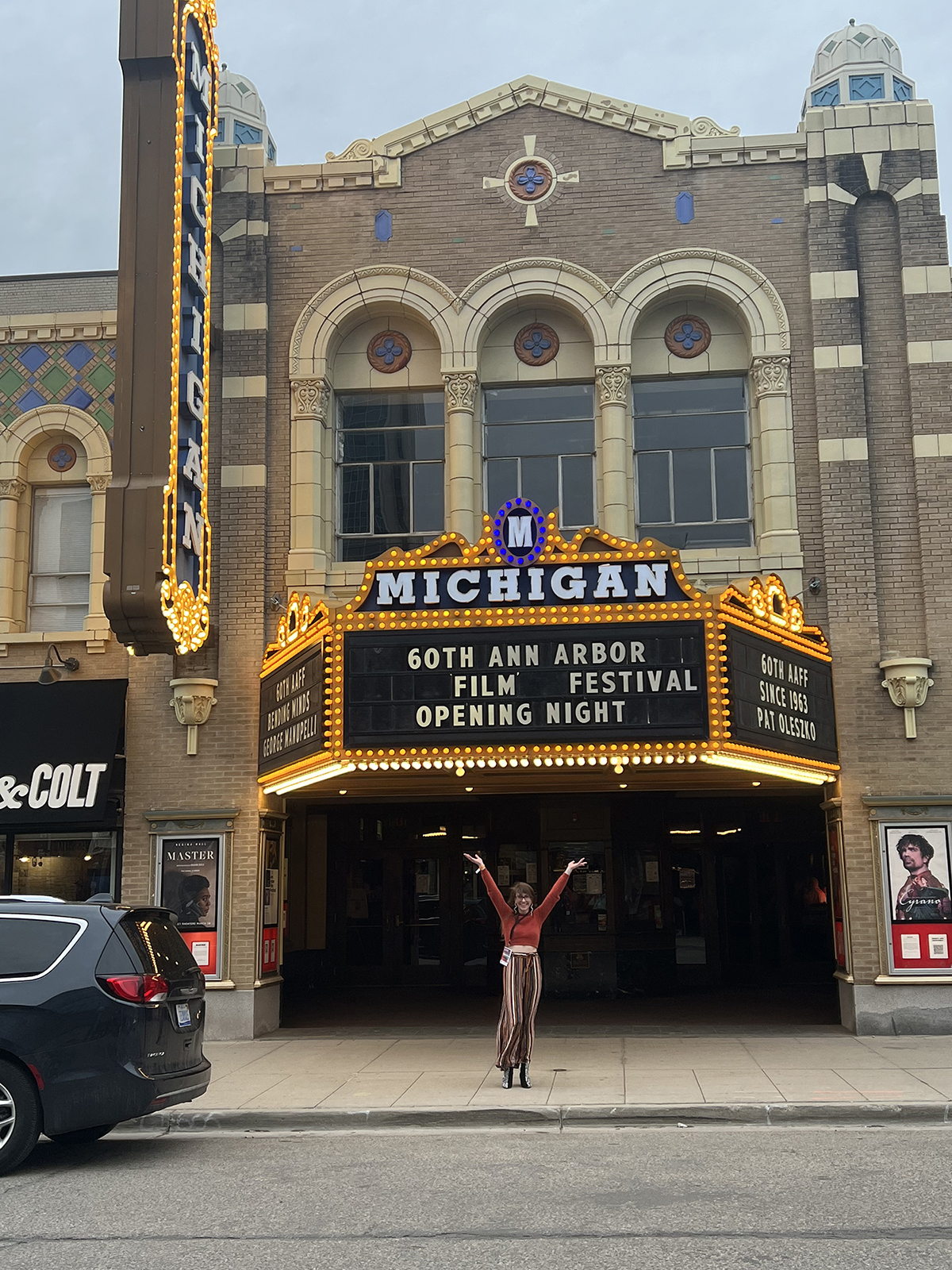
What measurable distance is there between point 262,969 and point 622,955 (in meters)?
6.59

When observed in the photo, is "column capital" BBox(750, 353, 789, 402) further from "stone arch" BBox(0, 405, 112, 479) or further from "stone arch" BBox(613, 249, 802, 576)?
"stone arch" BBox(0, 405, 112, 479)

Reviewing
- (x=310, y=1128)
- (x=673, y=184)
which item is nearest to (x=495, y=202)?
(x=673, y=184)

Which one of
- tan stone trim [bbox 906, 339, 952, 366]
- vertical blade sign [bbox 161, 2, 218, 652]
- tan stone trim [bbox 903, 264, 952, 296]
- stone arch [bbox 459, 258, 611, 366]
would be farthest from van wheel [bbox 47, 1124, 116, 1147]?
tan stone trim [bbox 903, 264, 952, 296]

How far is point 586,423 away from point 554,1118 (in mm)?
9773

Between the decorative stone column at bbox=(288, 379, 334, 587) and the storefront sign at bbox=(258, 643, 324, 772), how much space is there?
71.2 inches

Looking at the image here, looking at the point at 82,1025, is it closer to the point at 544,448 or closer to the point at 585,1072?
the point at 585,1072

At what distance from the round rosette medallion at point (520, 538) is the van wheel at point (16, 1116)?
693cm

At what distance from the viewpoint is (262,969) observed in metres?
16.5

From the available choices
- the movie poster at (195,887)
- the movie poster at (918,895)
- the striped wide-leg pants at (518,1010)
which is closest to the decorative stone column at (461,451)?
the movie poster at (195,887)

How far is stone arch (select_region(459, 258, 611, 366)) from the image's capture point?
17469 mm

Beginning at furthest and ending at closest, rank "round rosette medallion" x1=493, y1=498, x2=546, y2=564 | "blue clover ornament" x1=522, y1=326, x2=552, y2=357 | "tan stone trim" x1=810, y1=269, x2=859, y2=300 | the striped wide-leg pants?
1. "blue clover ornament" x1=522, y1=326, x2=552, y2=357
2. "tan stone trim" x1=810, y1=269, x2=859, y2=300
3. "round rosette medallion" x1=493, y1=498, x2=546, y2=564
4. the striped wide-leg pants

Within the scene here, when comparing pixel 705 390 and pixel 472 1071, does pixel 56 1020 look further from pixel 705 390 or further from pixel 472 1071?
pixel 705 390

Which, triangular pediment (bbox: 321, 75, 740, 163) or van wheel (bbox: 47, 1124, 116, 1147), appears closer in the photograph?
van wheel (bbox: 47, 1124, 116, 1147)

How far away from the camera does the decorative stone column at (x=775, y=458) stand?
16594mm
